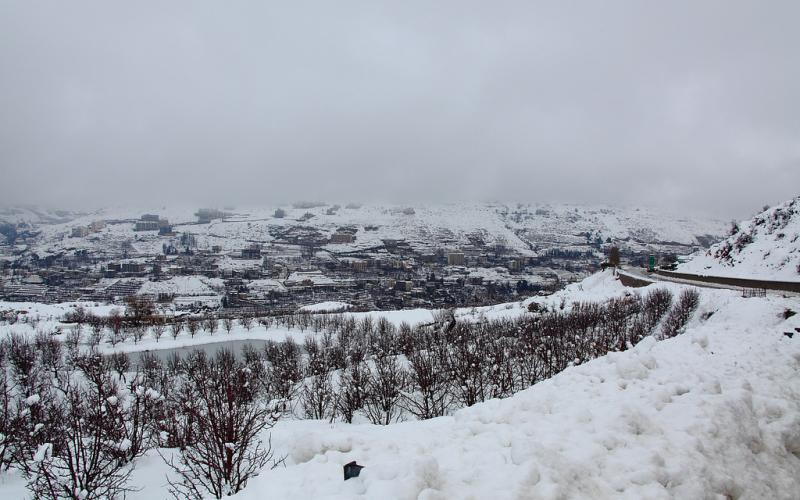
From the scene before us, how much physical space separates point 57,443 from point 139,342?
282 ft

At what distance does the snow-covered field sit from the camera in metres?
7.17

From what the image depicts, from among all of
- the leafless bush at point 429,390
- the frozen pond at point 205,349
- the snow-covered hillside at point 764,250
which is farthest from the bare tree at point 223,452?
the frozen pond at point 205,349

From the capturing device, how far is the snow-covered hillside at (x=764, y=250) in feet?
169

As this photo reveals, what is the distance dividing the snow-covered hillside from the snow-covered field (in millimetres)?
49695

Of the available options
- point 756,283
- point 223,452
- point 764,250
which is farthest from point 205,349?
point 764,250

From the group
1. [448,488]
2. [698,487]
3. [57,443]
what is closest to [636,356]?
[698,487]

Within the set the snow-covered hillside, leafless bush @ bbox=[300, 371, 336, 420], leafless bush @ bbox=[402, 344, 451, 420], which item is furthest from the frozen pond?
the snow-covered hillside

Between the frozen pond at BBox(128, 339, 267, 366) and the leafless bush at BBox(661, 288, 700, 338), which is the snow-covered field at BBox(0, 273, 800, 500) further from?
the frozen pond at BBox(128, 339, 267, 366)

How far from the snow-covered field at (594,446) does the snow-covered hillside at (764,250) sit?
49695 millimetres

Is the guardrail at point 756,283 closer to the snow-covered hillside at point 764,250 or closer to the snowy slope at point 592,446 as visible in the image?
the snow-covered hillside at point 764,250

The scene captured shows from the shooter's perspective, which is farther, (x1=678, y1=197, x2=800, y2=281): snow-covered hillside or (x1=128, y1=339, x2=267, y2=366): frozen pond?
(x1=128, y1=339, x2=267, y2=366): frozen pond

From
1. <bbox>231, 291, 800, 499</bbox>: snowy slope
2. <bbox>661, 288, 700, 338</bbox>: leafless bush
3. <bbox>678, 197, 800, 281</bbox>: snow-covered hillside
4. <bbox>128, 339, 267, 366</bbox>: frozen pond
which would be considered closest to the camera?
<bbox>231, 291, 800, 499</bbox>: snowy slope

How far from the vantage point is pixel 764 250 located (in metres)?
59.1

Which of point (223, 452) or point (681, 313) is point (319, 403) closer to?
point (223, 452)
